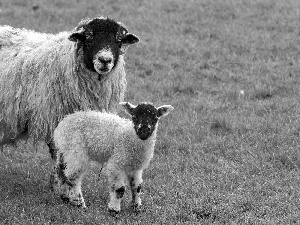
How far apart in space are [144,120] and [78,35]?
4.79 ft

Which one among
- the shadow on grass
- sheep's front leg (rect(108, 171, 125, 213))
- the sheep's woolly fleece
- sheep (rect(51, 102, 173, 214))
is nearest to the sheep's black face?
sheep (rect(51, 102, 173, 214))

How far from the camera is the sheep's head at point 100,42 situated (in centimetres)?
677

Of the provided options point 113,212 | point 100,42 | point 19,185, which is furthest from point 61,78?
point 113,212

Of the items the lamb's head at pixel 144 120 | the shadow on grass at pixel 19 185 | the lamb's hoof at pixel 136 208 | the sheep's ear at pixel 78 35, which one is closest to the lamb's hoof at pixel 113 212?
the lamb's hoof at pixel 136 208

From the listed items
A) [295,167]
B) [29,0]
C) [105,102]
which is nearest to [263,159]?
[295,167]

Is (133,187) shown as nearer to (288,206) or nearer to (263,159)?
(288,206)

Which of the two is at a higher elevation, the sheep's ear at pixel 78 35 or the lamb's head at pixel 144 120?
the sheep's ear at pixel 78 35

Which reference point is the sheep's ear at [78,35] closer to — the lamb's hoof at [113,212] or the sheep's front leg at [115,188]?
the sheep's front leg at [115,188]

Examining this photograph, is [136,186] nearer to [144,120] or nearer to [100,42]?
[144,120]

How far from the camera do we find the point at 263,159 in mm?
8336

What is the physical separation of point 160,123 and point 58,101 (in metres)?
2.92

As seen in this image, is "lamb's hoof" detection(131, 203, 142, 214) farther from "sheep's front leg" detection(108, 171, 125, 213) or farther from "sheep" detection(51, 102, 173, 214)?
"sheep's front leg" detection(108, 171, 125, 213)

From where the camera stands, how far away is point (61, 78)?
728cm

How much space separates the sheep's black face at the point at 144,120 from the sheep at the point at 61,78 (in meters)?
0.80
